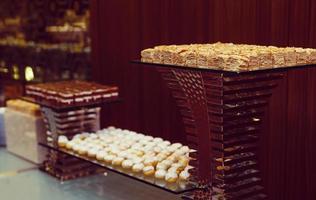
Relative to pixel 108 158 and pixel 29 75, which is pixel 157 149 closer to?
pixel 108 158

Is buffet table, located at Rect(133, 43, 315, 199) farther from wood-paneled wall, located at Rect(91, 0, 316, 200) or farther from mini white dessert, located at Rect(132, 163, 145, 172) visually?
wood-paneled wall, located at Rect(91, 0, 316, 200)

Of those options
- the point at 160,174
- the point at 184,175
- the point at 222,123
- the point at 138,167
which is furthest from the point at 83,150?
the point at 222,123

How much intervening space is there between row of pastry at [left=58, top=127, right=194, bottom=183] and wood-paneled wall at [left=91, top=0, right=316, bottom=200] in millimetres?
471

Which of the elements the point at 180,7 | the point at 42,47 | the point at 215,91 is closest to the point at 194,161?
the point at 215,91

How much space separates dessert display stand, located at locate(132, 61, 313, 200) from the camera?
203cm

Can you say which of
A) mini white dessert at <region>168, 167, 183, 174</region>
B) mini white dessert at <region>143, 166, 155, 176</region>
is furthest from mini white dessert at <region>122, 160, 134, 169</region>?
mini white dessert at <region>168, 167, 183, 174</region>

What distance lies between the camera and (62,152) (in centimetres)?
305

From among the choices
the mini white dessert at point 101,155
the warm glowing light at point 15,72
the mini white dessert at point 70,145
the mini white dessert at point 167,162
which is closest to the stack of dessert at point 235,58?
the mini white dessert at point 167,162

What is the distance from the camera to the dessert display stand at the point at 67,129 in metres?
3.18

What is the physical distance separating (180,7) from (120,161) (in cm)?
115

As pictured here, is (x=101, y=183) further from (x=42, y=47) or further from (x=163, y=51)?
(x=42, y=47)

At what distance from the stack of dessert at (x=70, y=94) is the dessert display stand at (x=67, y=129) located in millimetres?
21

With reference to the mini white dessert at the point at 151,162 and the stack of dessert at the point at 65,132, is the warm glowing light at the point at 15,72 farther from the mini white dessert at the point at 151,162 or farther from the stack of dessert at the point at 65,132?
the mini white dessert at the point at 151,162

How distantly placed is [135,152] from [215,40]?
2.65ft
